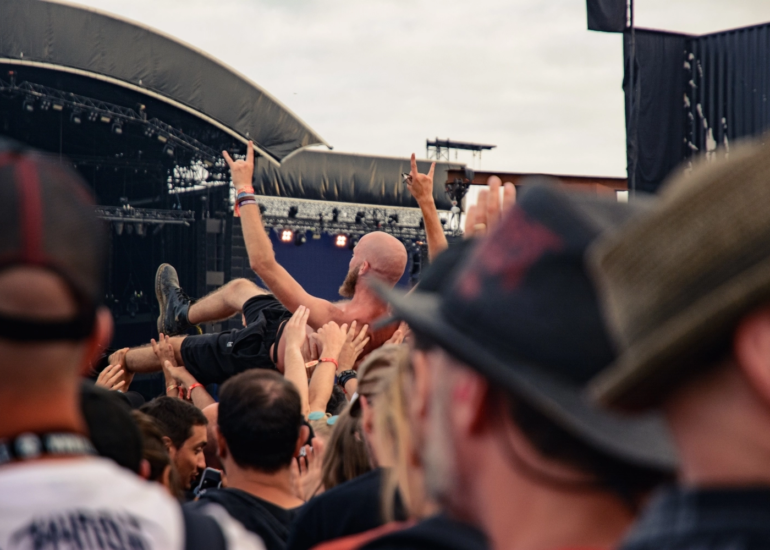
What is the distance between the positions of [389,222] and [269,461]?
17045mm

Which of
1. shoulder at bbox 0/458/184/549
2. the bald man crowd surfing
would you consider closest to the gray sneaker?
the bald man crowd surfing

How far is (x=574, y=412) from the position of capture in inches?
32.2

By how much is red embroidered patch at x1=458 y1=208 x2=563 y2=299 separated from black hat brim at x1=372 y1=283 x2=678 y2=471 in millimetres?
57

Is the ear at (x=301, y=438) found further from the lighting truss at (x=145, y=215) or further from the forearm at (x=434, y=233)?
the lighting truss at (x=145, y=215)

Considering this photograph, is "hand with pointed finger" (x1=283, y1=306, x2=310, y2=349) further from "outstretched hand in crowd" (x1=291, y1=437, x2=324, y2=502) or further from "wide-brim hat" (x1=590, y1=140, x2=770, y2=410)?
"wide-brim hat" (x1=590, y1=140, x2=770, y2=410)

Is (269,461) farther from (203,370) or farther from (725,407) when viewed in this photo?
(203,370)

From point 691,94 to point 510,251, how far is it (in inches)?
364

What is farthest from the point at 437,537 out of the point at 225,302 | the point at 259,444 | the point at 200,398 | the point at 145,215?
the point at 145,215

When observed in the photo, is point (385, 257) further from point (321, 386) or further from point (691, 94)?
point (691, 94)

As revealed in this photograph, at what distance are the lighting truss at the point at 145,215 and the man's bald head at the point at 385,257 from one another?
12.7 meters

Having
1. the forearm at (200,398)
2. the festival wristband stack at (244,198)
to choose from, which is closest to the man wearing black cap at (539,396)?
the festival wristband stack at (244,198)

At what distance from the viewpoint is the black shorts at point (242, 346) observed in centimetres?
505

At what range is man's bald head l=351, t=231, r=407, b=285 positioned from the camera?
13.1 feet

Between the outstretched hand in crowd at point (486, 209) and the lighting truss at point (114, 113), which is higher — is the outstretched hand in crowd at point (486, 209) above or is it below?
below
